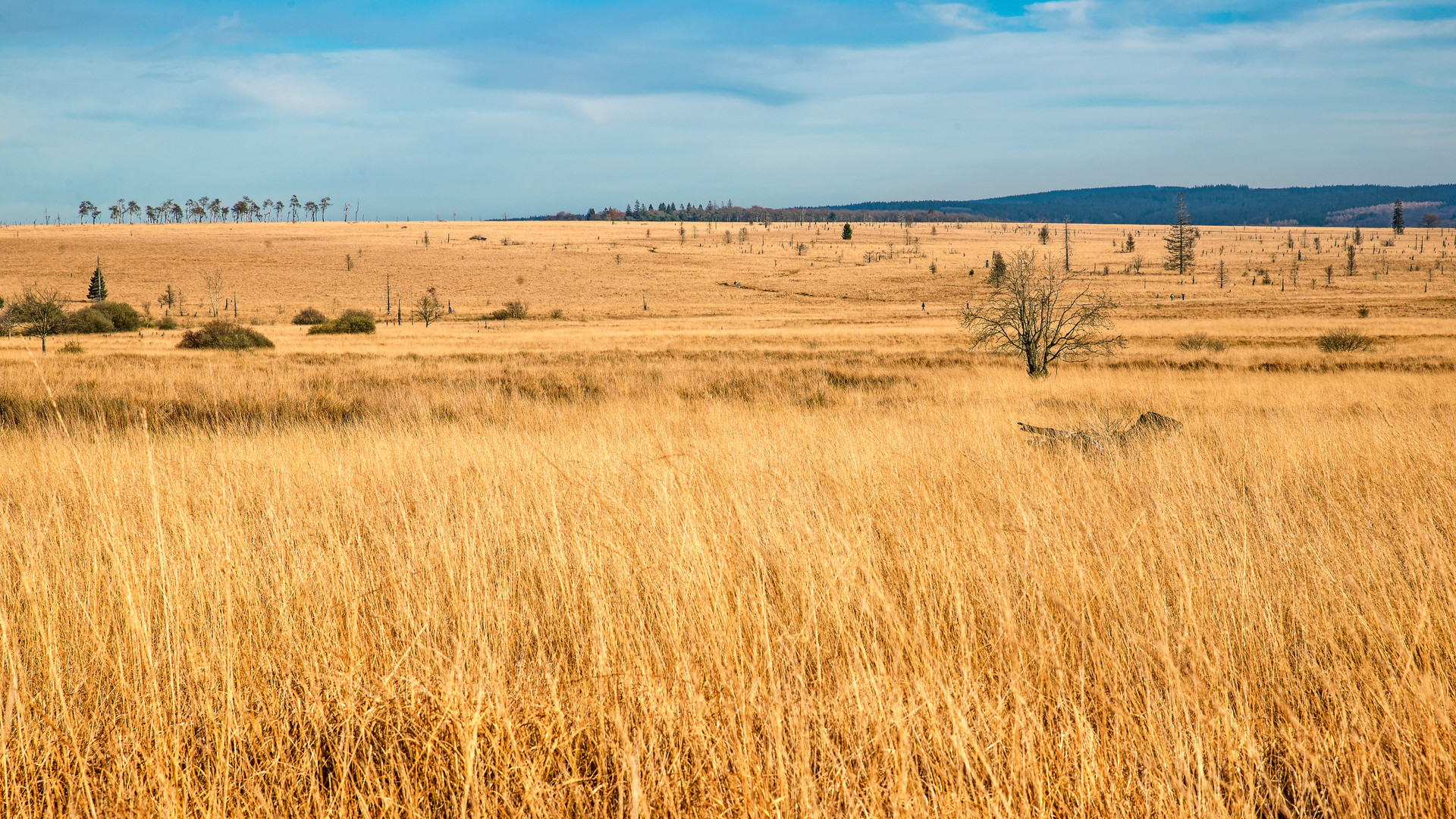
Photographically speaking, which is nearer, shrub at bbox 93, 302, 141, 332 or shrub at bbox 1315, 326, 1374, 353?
shrub at bbox 1315, 326, 1374, 353

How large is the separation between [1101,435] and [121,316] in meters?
60.0

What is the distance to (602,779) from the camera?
6.88ft

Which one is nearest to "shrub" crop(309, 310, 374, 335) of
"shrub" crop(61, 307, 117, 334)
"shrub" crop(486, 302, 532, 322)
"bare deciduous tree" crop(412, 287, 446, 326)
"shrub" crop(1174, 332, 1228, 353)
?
"bare deciduous tree" crop(412, 287, 446, 326)

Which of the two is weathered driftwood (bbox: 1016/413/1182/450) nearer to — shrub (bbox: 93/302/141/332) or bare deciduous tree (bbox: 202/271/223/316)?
shrub (bbox: 93/302/141/332)

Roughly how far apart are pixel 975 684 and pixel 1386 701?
1288mm

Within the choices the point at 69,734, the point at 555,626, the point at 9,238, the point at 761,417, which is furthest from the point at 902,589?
the point at 9,238

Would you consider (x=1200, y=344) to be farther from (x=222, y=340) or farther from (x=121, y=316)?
(x=121, y=316)

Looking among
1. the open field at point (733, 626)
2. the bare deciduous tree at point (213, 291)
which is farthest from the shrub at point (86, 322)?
the open field at point (733, 626)

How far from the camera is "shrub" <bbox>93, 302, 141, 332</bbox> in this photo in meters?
48.9

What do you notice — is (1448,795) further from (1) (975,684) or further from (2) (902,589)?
(2) (902,589)

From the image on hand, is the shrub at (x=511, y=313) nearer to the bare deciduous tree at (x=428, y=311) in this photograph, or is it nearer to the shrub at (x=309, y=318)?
the bare deciduous tree at (x=428, y=311)

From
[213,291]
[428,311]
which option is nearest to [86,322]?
[428,311]

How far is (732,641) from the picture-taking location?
2604 millimetres

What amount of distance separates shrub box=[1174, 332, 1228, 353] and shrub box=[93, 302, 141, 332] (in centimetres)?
5915
